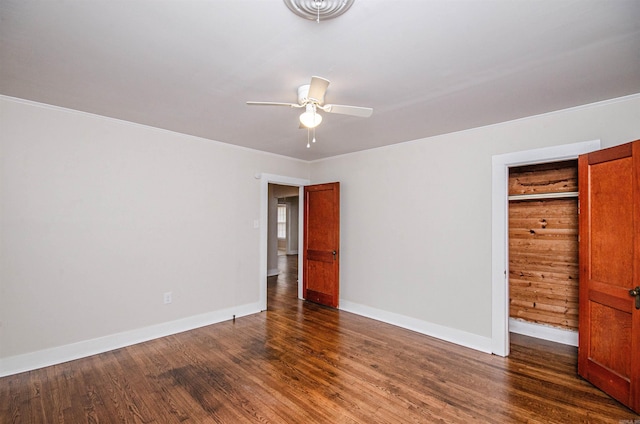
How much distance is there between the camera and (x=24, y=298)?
2781 mm

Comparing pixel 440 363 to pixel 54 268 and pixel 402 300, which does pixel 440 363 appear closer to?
pixel 402 300

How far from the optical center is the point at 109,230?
3.28 metres

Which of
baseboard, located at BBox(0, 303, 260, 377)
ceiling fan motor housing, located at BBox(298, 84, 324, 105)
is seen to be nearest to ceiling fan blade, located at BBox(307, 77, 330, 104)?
ceiling fan motor housing, located at BBox(298, 84, 324, 105)

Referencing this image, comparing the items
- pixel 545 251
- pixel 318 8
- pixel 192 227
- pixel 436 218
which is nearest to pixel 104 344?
pixel 192 227

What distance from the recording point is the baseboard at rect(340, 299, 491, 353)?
3.36m

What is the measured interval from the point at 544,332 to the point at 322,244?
10.6 ft

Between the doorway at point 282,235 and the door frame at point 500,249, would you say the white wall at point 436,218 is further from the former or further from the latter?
the doorway at point 282,235

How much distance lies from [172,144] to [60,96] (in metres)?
1.21

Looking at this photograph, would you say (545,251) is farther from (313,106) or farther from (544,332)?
(313,106)

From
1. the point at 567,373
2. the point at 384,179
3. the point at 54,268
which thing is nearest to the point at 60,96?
the point at 54,268

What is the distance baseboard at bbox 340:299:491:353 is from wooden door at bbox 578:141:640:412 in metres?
0.88

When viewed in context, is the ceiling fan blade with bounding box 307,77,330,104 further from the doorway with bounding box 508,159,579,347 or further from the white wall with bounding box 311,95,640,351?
the doorway with bounding box 508,159,579,347

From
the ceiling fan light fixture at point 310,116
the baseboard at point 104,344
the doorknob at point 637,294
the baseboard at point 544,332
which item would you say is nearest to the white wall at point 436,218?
the baseboard at point 544,332

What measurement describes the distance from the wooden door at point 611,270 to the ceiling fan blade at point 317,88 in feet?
8.10
